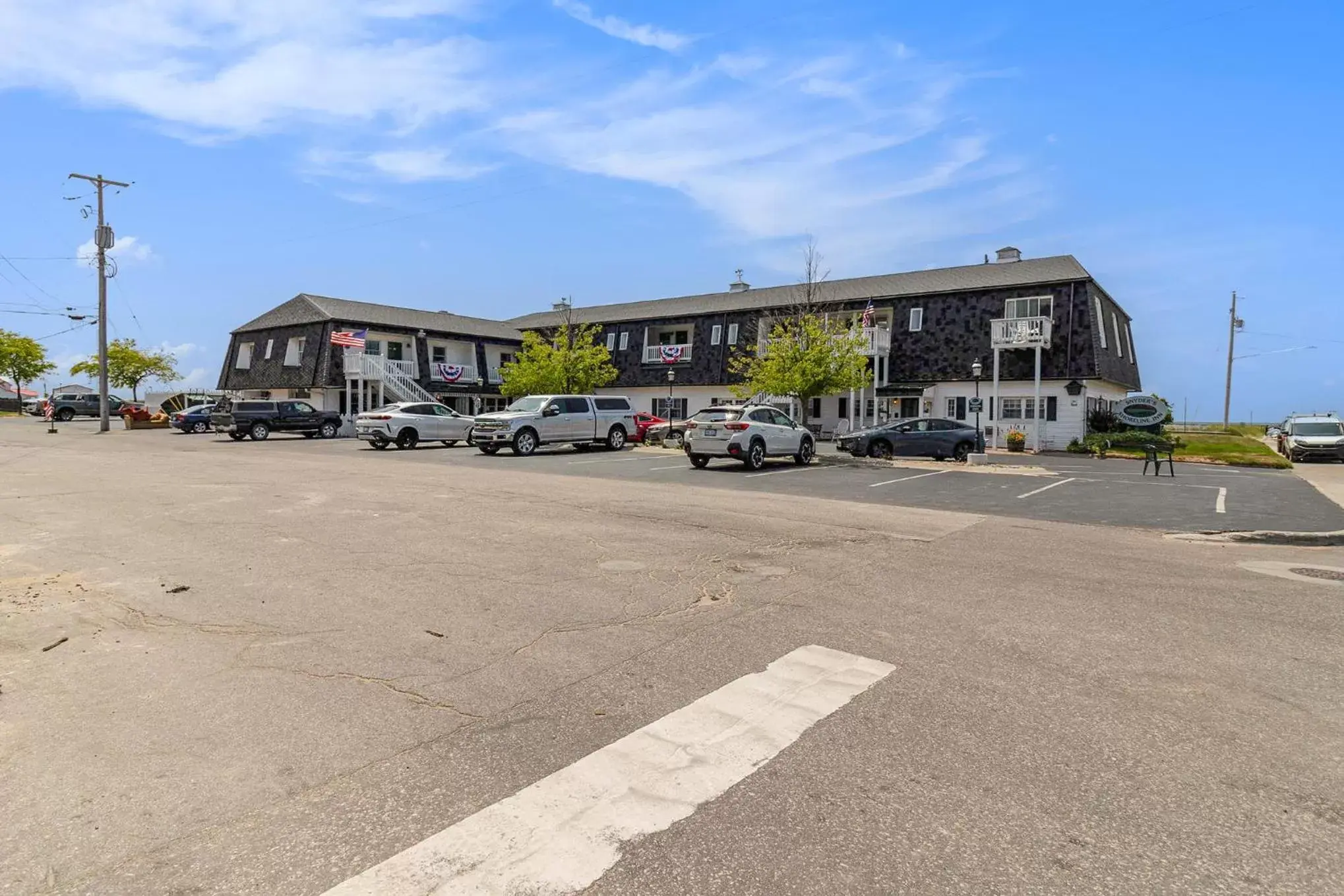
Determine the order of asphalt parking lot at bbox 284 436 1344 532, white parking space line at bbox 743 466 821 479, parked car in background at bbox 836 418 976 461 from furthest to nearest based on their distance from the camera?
parked car in background at bbox 836 418 976 461 < white parking space line at bbox 743 466 821 479 < asphalt parking lot at bbox 284 436 1344 532

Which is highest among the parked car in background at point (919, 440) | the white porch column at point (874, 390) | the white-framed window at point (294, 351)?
the white-framed window at point (294, 351)

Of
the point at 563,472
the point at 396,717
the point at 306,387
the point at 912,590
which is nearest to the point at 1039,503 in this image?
the point at 912,590

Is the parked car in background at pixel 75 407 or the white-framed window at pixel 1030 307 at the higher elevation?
the white-framed window at pixel 1030 307

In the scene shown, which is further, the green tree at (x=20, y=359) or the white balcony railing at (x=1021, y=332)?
the green tree at (x=20, y=359)

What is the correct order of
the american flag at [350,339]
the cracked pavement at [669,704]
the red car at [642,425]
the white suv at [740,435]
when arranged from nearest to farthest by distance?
1. the cracked pavement at [669,704]
2. the white suv at [740,435]
3. the red car at [642,425]
4. the american flag at [350,339]

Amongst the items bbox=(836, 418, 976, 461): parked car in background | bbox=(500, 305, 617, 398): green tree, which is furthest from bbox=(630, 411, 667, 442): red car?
bbox=(836, 418, 976, 461): parked car in background

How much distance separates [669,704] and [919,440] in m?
21.9

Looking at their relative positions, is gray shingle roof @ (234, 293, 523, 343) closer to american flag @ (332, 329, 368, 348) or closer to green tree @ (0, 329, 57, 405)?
american flag @ (332, 329, 368, 348)

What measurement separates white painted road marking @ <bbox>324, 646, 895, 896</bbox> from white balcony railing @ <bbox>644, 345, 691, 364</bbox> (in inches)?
1449

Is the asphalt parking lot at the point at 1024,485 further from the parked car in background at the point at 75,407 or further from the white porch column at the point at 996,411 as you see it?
the parked car in background at the point at 75,407

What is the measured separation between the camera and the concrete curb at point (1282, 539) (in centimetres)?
973

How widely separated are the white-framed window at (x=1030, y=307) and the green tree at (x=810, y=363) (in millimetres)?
9282

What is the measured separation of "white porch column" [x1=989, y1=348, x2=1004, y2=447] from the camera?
3020 cm

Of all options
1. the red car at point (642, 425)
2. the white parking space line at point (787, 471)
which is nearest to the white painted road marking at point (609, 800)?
the white parking space line at point (787, 471)
